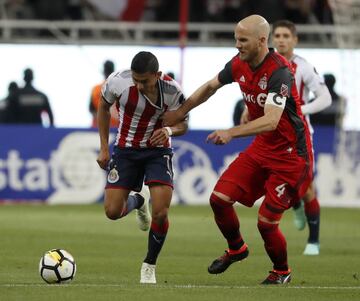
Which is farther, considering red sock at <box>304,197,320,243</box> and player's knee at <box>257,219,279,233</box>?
red sock at <box>304,197,320,243</box>

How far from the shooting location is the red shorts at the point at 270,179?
10.8 metres

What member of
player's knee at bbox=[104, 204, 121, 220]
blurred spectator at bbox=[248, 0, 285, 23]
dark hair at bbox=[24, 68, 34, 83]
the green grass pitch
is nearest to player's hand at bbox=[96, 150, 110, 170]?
player's knee at bbox=[104, 204, 121, 220]

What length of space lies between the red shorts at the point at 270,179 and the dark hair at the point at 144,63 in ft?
3.65

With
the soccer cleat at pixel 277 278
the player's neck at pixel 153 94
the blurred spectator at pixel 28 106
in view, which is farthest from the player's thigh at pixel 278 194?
the blurred spectator at pixel 28 106

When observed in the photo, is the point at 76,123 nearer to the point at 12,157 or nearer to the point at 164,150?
the point at 12,157

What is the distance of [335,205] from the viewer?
21.4 metres

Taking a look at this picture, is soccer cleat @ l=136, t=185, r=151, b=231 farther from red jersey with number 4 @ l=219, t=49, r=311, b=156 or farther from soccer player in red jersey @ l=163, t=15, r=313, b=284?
red jersey with number 4 @ l=219, t=49, r=311, b=156

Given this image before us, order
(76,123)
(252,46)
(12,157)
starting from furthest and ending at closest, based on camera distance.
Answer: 1. (76,123)
2. (12,157)
3. (252,46)

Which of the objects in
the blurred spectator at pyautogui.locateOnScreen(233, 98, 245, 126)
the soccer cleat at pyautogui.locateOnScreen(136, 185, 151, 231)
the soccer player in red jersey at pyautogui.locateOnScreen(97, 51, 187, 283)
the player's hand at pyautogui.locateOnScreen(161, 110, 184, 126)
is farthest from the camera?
the blurred spectator at pyautogui.locateOnScreen(233, 98, 245, 126)

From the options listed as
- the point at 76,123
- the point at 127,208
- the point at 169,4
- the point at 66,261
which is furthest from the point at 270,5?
the point at 66,261

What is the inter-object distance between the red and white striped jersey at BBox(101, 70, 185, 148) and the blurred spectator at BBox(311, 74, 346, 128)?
1076 cm

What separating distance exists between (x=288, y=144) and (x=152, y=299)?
211 centimetres

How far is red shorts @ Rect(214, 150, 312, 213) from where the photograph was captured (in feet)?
35.4

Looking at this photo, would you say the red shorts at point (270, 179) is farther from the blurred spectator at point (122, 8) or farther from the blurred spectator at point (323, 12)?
the blurred spectator at point (323, 12)
